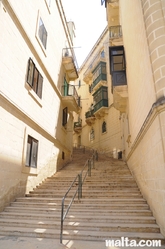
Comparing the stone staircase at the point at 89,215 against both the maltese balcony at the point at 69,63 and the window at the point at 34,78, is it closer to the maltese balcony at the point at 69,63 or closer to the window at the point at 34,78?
the window at the point at 34,78

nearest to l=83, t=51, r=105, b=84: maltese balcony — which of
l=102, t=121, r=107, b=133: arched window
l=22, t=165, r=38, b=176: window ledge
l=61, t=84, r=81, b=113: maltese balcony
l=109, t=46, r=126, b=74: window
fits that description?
l=102, t=121, r=107, b=133: arched window

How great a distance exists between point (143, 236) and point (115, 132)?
1336 cm

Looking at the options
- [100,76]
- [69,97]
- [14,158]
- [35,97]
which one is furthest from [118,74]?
[100,76]

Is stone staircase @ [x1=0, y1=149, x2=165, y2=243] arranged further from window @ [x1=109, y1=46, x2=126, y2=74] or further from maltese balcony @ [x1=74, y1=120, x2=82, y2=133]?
maltese balcony @ [x1=74, y1=120, x2=82, y2=133]

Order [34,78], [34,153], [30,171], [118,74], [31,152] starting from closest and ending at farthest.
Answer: [30,171]
[31,152]
[34,153]
[34,78]
[118,74]

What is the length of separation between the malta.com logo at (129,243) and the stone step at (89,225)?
1.40 ft

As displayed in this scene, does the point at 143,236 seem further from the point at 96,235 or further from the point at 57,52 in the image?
the point at 57,52

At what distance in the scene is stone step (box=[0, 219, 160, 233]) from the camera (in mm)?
4733

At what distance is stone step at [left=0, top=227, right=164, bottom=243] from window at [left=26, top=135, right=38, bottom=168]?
337 centimetres

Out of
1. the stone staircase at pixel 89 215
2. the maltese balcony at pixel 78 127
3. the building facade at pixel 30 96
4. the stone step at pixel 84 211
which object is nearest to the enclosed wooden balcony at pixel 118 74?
the building facade at pixel 30 96

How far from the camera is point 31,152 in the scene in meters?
8.35

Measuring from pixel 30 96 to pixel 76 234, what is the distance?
607cm

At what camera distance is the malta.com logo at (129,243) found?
417cm

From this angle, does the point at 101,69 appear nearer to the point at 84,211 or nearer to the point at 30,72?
the point at 30,72
